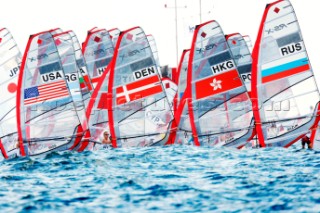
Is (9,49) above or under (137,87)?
above

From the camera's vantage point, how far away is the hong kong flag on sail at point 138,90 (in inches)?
1184

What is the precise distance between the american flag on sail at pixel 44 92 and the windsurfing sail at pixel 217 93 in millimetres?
4888

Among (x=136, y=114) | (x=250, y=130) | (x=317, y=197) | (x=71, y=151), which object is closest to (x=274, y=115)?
(x=250, y=130)

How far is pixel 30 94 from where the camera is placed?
92.7ft

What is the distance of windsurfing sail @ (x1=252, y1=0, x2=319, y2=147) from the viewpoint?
90.1 ft

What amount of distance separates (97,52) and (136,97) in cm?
567

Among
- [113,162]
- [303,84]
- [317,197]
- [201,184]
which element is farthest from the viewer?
[303,84]

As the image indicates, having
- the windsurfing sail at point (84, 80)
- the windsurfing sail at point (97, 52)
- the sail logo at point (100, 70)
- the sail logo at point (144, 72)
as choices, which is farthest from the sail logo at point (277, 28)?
the sail logo at point (100, 70)

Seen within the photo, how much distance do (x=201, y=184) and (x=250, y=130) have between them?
1231 centimetres

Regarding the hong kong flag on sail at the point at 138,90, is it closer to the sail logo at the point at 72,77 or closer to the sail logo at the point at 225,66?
the sail logo at the point at 72,77

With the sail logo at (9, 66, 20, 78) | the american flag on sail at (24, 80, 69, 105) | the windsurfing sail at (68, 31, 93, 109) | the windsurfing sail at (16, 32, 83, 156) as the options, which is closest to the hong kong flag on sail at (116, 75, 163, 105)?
the windsurfing sail at (16, 32, 83, 156)

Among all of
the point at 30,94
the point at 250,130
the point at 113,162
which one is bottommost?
the point at 250,130

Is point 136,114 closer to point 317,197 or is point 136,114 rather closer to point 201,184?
point 201,184

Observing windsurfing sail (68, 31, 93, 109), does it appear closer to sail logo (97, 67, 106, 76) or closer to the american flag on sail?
sail logo (97, 67, 106, 76)
